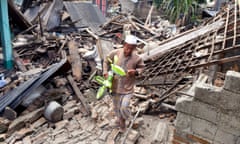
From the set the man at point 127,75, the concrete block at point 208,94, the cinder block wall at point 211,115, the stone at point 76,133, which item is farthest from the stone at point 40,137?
the concrete block at point 208,94

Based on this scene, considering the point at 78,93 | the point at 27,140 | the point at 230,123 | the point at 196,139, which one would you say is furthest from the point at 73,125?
the point at 230,123

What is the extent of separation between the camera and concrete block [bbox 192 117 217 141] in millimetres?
3131

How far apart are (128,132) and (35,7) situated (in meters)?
10.1

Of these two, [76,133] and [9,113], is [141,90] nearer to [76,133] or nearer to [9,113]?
[76,133]

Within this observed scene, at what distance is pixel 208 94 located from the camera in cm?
A: 301

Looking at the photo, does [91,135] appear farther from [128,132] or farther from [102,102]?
[102,102]

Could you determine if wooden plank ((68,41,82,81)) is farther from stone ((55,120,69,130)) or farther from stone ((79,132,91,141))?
stone ((79,132,91,141))

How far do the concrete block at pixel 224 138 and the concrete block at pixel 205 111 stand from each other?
162 millimetres

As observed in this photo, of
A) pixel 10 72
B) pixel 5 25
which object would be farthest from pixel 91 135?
pixel 5 25

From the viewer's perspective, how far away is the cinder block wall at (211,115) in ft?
9.35

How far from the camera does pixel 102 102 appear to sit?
19.5 feet

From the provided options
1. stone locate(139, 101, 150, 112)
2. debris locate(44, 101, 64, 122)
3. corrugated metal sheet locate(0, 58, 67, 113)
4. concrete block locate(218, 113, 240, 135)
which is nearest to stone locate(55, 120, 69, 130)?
debris locate(44, 101, 64, 122)

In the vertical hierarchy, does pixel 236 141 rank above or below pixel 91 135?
above

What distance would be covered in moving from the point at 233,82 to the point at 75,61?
18.9ft
